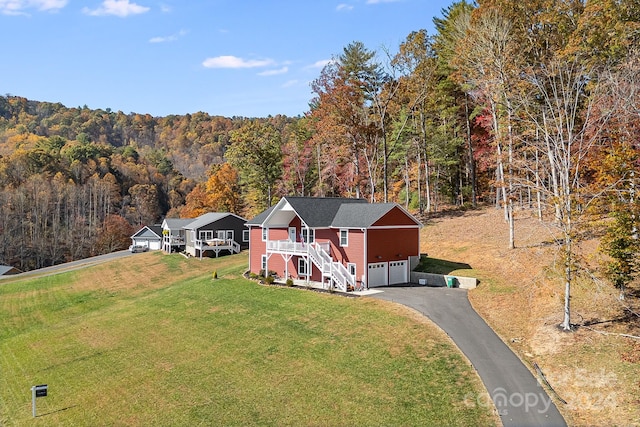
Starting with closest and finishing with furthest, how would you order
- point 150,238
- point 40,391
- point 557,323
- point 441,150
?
point 40,391 < point 557,323 < point 441,150 < point 150,238

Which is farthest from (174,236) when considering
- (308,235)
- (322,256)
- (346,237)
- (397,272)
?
(397,272)

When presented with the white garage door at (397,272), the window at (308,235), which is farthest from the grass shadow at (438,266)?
the window at (308,235)

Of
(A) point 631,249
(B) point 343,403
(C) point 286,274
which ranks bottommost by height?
(B) point 343,403

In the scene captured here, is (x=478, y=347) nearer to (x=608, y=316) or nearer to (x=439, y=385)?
(x=439, y=385)

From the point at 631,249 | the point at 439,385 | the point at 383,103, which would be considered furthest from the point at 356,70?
the point at 439,385

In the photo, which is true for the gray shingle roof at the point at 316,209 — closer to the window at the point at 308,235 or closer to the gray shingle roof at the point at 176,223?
the window at the point at 308,235

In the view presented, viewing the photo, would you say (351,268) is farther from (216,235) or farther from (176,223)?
(176,223)
